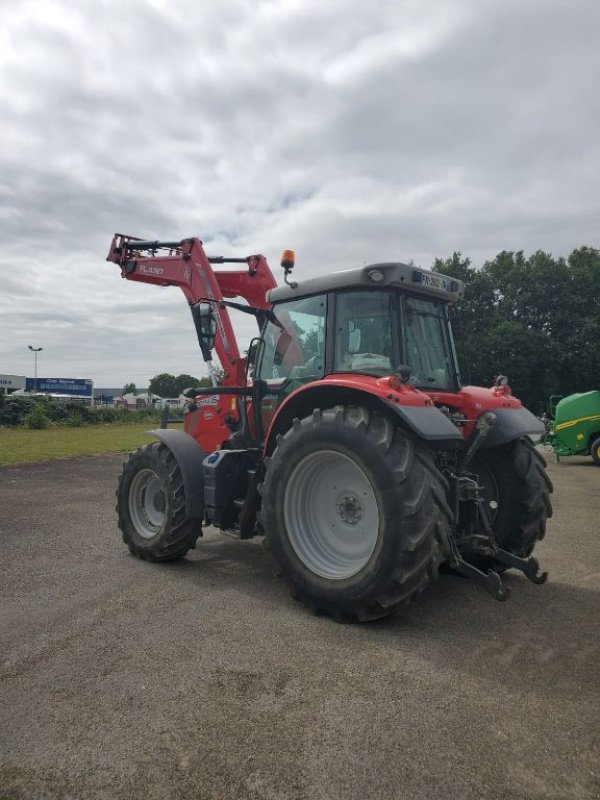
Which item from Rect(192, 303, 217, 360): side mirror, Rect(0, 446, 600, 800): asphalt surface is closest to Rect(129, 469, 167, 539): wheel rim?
Rect(0, 446, 600, 800): asphalt surface

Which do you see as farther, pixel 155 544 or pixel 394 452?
pixel 155 544

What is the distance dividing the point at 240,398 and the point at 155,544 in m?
1.58

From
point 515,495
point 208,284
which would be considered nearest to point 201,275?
point 208,284

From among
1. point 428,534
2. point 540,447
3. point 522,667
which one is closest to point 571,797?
point 522,667

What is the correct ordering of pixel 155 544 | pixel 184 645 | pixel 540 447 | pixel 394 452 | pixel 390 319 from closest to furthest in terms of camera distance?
pixel 184 645
pixel 394 452
pixel 390 319
pixel 155 544
pixel 540 447

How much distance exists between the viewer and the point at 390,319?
174 inches

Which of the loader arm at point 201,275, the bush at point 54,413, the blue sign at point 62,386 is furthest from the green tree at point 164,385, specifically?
the loader arm at point 201,275

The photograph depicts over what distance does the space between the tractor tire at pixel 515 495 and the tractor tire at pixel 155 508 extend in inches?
104

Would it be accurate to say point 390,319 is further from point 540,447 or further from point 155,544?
point 540,447

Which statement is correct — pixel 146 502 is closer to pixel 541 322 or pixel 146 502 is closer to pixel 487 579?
pixel 487 579

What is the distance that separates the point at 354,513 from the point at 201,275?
3752 mm

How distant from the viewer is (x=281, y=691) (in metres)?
2.80

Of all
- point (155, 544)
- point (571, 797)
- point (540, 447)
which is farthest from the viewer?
point (540, 447)

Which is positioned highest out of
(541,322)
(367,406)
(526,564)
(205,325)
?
(541,322)
